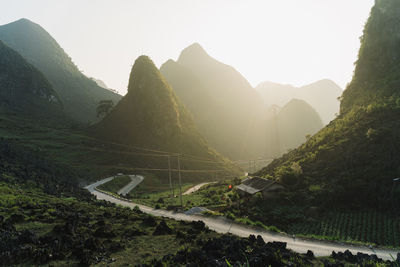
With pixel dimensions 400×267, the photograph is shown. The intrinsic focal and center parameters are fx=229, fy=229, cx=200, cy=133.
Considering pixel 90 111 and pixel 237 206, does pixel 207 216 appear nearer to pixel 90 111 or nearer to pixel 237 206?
pixel 237 206

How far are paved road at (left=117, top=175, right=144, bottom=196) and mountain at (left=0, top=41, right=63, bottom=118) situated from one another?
8131 centimetres

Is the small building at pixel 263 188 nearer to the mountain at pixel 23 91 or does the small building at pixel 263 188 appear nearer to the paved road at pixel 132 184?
the paved road at pixel 132 184

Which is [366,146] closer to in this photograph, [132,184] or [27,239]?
[27,239]

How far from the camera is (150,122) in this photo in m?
126

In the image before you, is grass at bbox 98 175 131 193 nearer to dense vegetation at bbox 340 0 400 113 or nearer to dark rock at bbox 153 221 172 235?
dark rock at bbox 153 221 172 235

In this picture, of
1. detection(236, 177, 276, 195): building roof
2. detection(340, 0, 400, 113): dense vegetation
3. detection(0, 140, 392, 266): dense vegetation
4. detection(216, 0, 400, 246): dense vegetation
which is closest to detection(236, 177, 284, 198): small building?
detection(236, 177, 276, 195): building roof

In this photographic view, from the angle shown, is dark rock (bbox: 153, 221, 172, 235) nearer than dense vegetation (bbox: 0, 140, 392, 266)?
No

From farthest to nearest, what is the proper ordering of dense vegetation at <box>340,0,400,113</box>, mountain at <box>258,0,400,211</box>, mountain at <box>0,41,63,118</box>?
1. mountain at <box>0,41,63,118</box>
2. dense vegetation at <box>340,0,400,113</box>
3. mountain at <box>258,0,400,211</box>

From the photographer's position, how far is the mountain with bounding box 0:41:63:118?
135 meters

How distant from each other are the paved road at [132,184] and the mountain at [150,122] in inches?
971

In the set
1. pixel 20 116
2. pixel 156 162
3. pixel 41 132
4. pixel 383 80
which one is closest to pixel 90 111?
pixel 20 116

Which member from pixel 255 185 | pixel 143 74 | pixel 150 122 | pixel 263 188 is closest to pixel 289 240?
pixel 263 188

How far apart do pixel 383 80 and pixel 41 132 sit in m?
141

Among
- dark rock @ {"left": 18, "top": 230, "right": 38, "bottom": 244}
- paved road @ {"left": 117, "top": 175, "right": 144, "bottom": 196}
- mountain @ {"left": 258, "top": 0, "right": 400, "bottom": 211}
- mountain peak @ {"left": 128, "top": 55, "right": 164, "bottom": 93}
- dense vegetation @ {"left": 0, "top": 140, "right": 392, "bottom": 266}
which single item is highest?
mountain peak @ {"left": 128, "top": 55, "right": 164, "bottom": 93}
